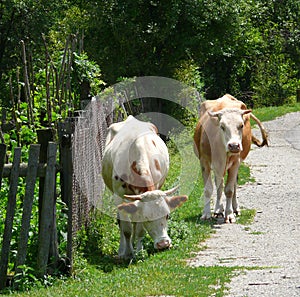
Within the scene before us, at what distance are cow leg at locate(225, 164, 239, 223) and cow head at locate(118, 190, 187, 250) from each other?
3.18 meters

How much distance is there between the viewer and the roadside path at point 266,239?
9023 millimetres

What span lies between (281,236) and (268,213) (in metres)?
2.20

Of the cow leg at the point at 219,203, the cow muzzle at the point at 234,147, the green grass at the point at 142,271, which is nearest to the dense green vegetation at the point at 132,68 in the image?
the green grass at the point at 142,271

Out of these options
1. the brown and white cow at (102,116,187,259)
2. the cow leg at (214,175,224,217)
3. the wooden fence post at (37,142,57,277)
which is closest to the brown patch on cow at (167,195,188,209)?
the brown and white cow at (102,116,187,259)

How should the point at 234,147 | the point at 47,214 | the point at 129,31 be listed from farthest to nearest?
the point at 129,31 → the point at 234,147 → the point at 47,214

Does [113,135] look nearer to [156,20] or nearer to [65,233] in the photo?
[65,233]

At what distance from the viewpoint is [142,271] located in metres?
10.0

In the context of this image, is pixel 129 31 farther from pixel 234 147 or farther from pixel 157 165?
pixel 157 165

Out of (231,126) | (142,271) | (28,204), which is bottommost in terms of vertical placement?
(142,271)

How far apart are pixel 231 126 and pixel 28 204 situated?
4969 millimetres

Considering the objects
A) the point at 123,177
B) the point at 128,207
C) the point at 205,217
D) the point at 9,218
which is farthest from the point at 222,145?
the point at 9,218

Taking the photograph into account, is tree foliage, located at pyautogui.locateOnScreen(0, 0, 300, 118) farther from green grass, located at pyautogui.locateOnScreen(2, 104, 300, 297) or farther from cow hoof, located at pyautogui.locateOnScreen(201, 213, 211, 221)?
green grass, located at pyautogui.locateOnScreen(2, 104, 300, 297)

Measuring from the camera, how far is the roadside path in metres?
9.02

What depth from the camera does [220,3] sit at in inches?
1016
